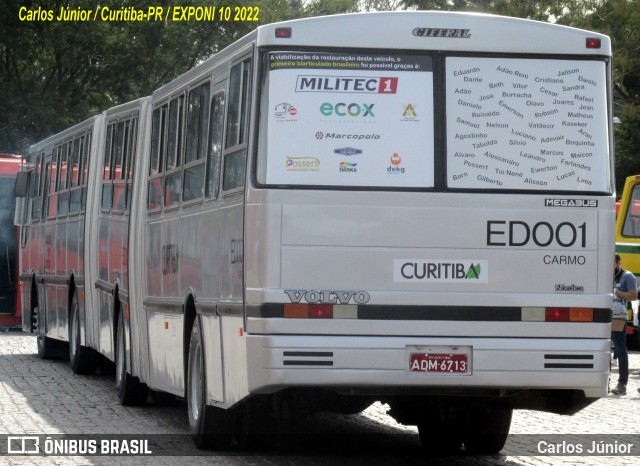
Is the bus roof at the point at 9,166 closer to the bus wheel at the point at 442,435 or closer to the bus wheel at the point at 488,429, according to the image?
the bus wheel at the point at 442,435

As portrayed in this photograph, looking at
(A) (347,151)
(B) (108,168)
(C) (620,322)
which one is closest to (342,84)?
(A) (347,151)

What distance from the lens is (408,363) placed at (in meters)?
10.2

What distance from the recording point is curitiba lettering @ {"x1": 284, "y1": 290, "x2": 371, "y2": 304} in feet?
33.2

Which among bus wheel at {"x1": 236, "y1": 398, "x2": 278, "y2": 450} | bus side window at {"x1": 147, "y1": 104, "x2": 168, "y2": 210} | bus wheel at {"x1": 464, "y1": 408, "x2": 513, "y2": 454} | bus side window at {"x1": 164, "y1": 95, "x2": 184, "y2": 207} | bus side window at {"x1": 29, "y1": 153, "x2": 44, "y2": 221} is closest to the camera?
bus wheel at {"x1": 236, "y1": 398, "x2": 278, "y2": 450}

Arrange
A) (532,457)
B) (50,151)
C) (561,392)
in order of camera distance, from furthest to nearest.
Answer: (50,151) → (532,457) → (561,392)

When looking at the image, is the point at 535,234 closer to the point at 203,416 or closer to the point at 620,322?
the point at 203,416

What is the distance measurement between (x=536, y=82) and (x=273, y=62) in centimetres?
178

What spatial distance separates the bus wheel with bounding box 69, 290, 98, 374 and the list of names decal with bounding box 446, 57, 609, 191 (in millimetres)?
10361

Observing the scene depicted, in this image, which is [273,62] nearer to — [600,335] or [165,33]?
[600,335]

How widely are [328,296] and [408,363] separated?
26.6 inches

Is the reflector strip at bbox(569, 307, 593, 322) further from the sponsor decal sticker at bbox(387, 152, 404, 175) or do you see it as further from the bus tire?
the bus tire

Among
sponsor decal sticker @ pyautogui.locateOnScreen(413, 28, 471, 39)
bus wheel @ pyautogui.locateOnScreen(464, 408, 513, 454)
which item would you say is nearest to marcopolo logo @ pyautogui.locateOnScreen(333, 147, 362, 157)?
sponsor decal sticker @ pyautogui.locateOnScreen(413, 28, 471, 39)

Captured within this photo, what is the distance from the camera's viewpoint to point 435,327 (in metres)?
10.2

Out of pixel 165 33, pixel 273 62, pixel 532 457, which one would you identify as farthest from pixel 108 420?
pixel 165 33
